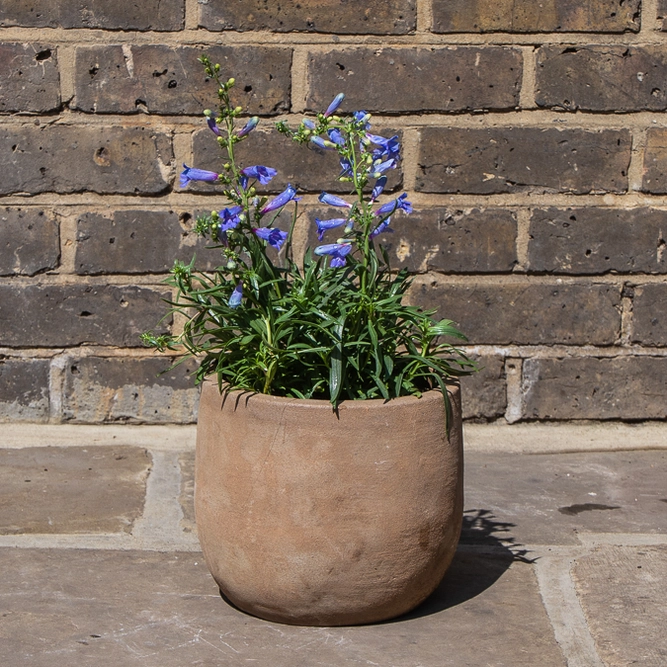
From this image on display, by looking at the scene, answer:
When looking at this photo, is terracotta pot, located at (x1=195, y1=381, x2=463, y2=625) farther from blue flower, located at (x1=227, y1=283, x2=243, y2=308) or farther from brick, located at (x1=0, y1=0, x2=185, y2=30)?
brick, located at (x1=0, y1=0, x2=185, y2=30)

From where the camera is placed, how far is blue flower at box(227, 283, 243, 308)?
2.03 metres

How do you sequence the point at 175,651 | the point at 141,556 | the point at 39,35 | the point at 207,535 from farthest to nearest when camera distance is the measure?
the point at 39,35 < the point at 141,556 < the point at 207,535 < the point at 175,651

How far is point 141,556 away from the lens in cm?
244

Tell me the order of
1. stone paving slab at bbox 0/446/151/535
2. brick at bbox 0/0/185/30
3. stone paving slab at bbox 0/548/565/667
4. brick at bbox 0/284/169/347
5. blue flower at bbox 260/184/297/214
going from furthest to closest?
brick at bbox 0/284/169/347 → brick at bbox 0/0/185/30 → stone paving slab at bbox 0/446/151/535 → blue flower at bbox 260/184/297/214 → stone paving slab at bbox 0/548/565/667

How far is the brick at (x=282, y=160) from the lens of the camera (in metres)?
3.22

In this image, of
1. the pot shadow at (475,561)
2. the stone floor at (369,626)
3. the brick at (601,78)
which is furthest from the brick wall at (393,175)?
the pot shadow at (475,561)

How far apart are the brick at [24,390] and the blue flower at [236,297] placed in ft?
4.80

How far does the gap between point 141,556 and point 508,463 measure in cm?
127

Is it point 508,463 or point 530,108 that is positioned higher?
point 530,108

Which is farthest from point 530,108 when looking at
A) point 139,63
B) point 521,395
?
point 139,63

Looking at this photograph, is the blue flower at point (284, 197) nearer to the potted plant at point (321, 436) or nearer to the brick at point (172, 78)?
the potted plant at point (321, 436)

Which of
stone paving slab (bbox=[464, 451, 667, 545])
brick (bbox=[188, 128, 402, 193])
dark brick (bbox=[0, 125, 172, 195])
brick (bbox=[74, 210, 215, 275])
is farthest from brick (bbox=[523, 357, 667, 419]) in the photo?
dark brick (bbox=[0, 125, 172, 195])

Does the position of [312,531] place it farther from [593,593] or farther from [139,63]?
[139,63]

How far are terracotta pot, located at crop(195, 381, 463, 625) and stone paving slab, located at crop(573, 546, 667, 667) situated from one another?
0.38 metres
